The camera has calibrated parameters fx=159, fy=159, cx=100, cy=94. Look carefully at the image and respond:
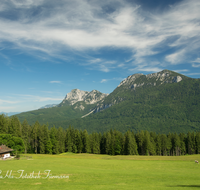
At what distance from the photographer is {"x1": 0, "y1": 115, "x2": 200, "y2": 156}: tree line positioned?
9150cm

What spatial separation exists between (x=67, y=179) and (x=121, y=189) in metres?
9.59

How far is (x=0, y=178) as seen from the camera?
2484cm

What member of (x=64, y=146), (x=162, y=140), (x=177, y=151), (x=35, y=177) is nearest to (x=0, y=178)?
(x=35, y=177)

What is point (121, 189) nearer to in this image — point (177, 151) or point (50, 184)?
point (50, 184)

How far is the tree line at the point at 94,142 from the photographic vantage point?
91.5 m

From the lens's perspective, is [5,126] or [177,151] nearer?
[5,126]

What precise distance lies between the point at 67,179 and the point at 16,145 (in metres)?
61.8

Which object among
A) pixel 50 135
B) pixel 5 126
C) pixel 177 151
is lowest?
pixel 177 151

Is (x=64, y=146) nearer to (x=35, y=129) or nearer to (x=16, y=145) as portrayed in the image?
(x=35, y=129)

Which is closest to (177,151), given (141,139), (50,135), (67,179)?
(141,139)

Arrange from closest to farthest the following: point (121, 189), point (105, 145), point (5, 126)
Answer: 1. point (121, 189)
2. point (5, 126)
3. point (105, 145)

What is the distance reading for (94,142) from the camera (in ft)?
341

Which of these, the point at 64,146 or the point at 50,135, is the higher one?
the point at 50,135

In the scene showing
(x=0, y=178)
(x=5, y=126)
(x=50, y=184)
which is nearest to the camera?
(x=50, y=184)
